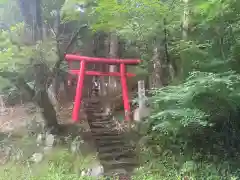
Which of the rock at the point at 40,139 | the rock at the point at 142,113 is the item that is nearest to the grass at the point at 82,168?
the rock at the point at 40,139

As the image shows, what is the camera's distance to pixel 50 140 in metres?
8.97

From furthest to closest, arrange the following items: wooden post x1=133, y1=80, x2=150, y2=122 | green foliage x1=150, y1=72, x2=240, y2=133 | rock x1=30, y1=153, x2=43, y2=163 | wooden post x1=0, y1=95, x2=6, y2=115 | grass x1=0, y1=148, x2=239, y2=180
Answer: wooden post x1=0, y1=95, x2=6, y2=115
wooden post x1=133, y1=80, x2=150, y2=122
rock x1=30, y1=153, x2=43, y2=163
grass x1=0, y1=148, x2=239, y2=180
green foliage x1=150, y1=72, x2=240, y2=133

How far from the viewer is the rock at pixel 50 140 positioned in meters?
8.88

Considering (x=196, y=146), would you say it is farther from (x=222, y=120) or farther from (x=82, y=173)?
(x=82, y=173)

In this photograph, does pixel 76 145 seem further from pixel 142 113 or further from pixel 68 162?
pixel 142 113

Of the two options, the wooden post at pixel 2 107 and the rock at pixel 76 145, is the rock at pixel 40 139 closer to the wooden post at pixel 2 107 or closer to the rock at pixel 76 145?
the rock at pixel 76 145

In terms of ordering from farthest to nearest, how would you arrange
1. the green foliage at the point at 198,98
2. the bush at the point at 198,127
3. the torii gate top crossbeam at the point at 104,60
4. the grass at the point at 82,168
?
the torii gate top crossbeam at the point at 104,60 < the grass at the point at 82,168 < the bush at the point at 198,127 < the green foliage at the point at 198,98

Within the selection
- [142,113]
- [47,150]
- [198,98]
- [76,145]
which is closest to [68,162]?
[76,145]

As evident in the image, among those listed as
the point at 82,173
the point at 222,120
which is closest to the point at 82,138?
the point at 82,173

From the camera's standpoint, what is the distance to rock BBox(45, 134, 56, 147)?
8.88 meters

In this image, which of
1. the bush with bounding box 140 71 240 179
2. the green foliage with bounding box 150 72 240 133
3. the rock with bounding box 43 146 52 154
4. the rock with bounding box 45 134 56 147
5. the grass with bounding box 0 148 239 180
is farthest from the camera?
the rock with bounding box 45 134 56 147

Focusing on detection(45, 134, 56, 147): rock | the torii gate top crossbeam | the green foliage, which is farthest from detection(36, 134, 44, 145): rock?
the green foliage

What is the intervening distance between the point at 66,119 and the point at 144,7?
5364mm

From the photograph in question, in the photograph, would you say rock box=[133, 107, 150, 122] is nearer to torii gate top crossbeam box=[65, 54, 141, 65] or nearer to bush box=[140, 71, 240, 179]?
bush box=[140, 71, 240, 179]
